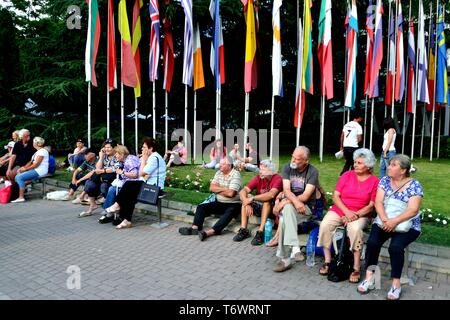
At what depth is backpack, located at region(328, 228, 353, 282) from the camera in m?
4.85

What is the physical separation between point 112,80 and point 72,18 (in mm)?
5731

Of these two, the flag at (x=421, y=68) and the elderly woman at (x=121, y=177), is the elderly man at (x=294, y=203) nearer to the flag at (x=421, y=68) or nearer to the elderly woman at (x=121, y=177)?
the elderly woman at (x=121, y=177)

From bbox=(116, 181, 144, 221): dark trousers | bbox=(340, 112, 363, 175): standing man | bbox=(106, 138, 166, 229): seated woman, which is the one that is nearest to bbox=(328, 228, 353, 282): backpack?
bbox=(106, 138, 166, 229): seated woman

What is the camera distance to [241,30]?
754 inches

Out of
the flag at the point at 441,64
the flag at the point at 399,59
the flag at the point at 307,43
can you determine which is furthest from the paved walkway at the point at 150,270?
the flag at the point at 441,64

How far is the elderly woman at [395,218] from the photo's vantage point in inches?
176

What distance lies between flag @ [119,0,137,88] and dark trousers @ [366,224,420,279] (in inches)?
406

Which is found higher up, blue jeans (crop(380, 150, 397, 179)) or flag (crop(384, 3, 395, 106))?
flag (crop(384, 3, 395, 106))

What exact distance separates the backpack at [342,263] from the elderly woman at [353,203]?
0.09 m

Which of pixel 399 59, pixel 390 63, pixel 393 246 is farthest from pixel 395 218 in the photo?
pixel 399 59

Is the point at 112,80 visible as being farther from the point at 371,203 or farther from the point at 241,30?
the point at 371,203

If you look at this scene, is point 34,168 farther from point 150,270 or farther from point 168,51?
point 168,51

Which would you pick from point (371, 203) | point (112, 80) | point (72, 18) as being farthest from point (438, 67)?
point (72, 18)

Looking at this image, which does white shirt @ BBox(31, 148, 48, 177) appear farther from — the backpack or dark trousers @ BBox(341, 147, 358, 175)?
the backpack
